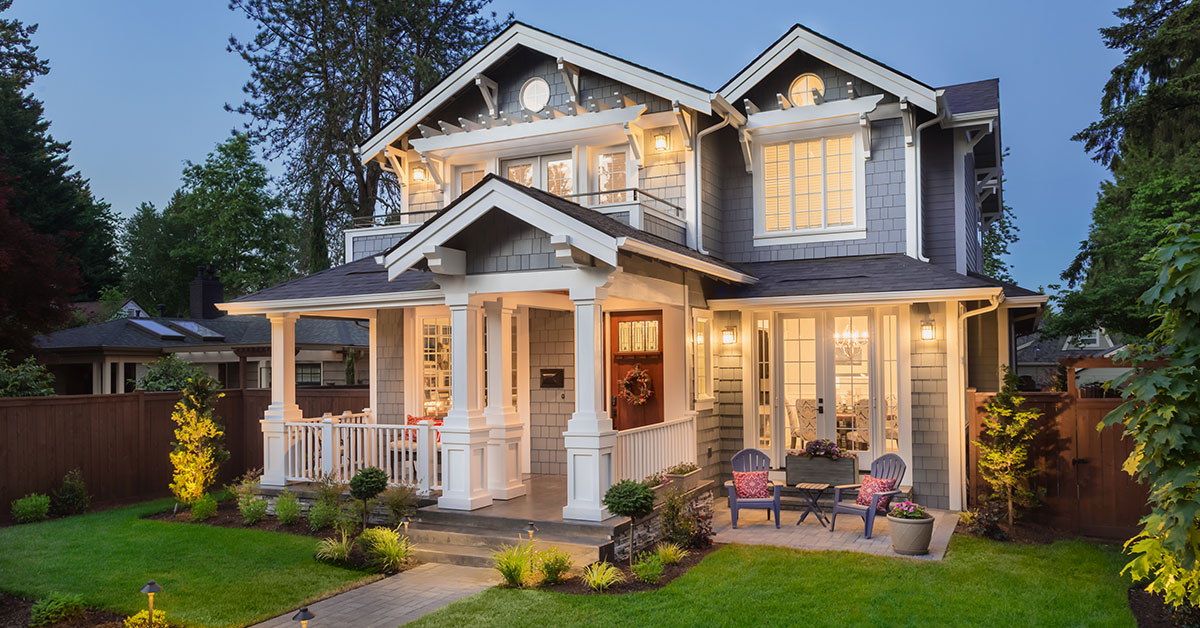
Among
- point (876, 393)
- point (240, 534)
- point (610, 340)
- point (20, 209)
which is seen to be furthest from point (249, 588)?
point (20, 209)

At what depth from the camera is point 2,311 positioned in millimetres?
16406

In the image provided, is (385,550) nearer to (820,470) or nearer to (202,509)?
(202,509)

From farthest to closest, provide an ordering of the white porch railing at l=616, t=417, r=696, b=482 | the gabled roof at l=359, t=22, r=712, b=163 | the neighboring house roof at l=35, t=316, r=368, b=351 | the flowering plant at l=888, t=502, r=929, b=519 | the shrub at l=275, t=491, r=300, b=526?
1. the neighboring house roof at l=35, t=316, r=368, b=351
2. the gabled roof at l=359, t=22, r=712, b=163
3. the shrub at l=275, t=491, r=300, b=526
4. the white porch railing at l=616, t=417, r=696, b=482
5. the flowering plant at l=888, t=502, r=929, b=519

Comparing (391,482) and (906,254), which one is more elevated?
(906,254)

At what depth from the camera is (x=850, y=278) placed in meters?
11.1

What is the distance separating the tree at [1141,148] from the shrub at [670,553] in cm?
1093

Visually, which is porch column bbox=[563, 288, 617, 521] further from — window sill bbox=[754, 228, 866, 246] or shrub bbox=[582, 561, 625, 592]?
window sill bbox=[754, 228, 866, 246]

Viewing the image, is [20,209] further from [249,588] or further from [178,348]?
[249,588]

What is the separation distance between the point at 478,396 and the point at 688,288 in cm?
312

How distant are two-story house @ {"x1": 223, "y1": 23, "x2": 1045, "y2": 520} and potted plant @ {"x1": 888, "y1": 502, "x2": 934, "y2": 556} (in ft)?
7.87

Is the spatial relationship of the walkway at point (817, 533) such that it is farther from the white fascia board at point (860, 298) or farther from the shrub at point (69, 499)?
the shrub at point (69, 499)

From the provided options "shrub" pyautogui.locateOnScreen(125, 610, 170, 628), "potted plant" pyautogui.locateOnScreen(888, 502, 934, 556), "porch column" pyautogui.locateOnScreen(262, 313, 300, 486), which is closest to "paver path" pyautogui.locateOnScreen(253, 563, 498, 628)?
"shrub" pyautogui.locateOnScreen(125, 610, 170, 628)

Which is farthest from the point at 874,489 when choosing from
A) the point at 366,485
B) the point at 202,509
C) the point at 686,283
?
the point at 202,509

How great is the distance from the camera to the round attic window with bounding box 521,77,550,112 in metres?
12.7
